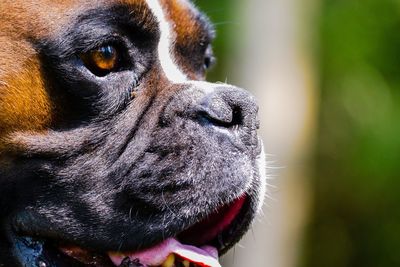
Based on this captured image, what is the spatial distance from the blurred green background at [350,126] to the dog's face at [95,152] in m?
6.81

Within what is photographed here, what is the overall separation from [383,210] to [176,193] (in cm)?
1129

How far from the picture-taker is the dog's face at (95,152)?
12.6 feet

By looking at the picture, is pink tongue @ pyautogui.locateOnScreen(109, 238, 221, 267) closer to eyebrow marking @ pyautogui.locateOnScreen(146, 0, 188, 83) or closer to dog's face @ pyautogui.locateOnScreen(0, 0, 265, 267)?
dog's face @ pyautogui.locateOnScreen(0, 0, 265, 267)

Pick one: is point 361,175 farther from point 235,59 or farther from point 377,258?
point 235,59

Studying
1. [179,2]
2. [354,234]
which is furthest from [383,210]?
[179,2]

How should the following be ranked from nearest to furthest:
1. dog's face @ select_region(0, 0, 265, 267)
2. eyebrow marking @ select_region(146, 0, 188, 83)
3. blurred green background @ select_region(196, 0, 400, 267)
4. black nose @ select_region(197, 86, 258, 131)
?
dog's face @ select_region(0, 0, 265, 267)
black nose @ select_region(197, 86, 258, 131)
eyebrow marking @ select_region(146, 0, 188, 83)
blurred green background @ select_region(196, 0, 400, 267)

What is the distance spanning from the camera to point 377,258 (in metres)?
14.9

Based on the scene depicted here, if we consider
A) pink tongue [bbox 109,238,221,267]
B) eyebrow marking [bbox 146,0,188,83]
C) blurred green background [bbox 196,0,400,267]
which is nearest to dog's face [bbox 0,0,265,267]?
pink tongue [bbox 109,238,221,267]

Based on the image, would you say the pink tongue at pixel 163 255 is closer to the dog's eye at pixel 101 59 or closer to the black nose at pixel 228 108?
the black nose at pixel 228 108

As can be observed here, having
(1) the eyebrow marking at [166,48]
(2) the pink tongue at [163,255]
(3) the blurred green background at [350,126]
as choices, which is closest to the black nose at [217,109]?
(1) the eyebrow marking at [166,48]

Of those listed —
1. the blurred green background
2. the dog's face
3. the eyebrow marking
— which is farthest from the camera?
the blurred green background

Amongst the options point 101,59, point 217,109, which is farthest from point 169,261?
point 101,59

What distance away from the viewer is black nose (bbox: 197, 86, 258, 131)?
3980mm

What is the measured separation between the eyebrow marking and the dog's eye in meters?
0.29
